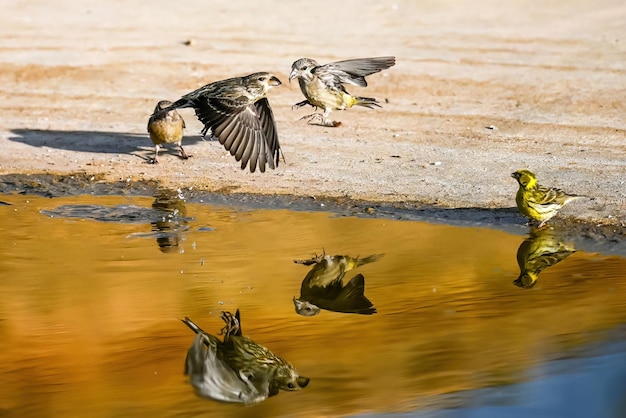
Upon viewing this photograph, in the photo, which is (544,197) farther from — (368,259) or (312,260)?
(312,260)

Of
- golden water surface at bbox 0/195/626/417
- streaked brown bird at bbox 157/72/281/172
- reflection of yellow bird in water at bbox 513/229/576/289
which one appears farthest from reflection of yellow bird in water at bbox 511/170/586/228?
streaked brown bird at bbox 157/72/281/172

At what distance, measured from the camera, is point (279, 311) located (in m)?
7.64

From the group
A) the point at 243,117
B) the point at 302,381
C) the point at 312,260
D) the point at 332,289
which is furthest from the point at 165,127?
the point at 302,381

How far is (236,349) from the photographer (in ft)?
22.9

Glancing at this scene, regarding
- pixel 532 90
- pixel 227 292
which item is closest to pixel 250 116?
pixel 227 292

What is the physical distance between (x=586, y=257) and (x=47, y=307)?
12.9 ft

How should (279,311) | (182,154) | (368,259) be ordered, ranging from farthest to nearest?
(182,154) < (368,259) < (279,311)

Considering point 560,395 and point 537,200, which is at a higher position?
point 537,200

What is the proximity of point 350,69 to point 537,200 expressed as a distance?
299 centimetres

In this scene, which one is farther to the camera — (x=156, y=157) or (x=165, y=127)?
(x=156, y=157)

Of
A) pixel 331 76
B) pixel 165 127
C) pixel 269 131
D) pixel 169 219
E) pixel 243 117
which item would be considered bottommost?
pixel 169 219

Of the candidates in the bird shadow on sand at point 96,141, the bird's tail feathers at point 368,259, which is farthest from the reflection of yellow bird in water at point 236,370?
the bird shadow on sand at point 96,141

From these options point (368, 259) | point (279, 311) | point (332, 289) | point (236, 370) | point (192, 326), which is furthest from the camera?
point (368, 259)

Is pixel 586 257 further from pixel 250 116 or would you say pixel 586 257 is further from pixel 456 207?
pixel 250 116
